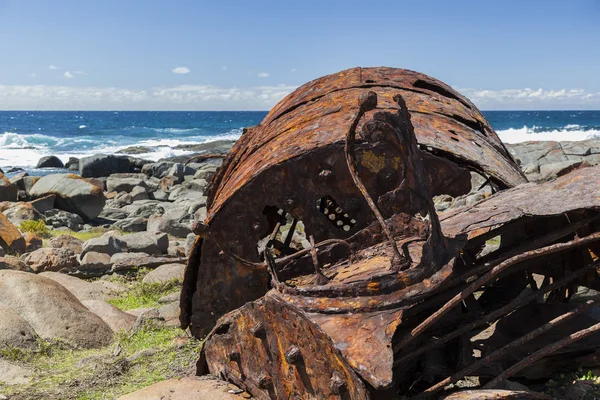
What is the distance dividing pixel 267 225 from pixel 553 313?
181 centimetres

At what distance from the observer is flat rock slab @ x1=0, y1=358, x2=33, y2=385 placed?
4.63 metres

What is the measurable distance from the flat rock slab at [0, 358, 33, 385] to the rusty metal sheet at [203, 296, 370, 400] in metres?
1.68

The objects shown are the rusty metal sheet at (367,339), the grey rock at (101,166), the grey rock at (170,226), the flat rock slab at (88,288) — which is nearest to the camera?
the rusty metal sheet at (367,339)

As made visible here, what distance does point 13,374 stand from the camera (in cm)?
474

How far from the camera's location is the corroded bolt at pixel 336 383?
2.72 m

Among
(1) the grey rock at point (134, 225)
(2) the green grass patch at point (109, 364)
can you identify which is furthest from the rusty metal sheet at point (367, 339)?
(1) the grey rock at point (134, 225)

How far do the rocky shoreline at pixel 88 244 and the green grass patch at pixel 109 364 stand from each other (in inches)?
7.3

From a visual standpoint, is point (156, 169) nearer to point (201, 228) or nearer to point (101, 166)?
point (101, 166)

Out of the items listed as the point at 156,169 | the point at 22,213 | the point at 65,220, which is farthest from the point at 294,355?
the point at 156,169

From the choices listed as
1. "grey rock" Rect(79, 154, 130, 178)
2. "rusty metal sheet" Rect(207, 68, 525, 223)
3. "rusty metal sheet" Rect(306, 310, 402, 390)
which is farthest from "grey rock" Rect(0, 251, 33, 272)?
"grey rock" Rect(79, 154, 130, 178)

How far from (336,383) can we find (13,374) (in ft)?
9.82

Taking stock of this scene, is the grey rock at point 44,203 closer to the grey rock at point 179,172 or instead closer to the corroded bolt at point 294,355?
the grey rock at point 179,172

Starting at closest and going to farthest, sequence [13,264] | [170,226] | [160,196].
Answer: [13,264] → [170,226] → [160,196]

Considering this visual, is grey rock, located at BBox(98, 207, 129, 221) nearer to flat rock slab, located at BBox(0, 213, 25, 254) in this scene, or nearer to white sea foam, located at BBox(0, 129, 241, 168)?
flat rock slab, located at BBox(0, 213, 25, 254)
